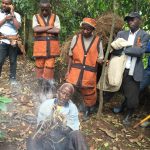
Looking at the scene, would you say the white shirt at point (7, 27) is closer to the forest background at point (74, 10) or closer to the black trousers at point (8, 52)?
the black trousers at point (8, 52)

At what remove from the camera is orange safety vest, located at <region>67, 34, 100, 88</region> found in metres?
6.79

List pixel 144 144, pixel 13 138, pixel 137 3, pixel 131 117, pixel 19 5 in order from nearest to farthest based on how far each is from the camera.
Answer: pixel 13 138 < pixel 144 144 < pixel 131 117 < pixel 137 3 < pixel 19 5

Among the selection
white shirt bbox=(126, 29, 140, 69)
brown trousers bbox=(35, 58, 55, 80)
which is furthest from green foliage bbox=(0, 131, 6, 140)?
white shirt bbox=(126, 29, 140, 69)

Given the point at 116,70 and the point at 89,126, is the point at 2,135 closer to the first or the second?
the point at 89,126

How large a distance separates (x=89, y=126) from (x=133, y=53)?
1.54m

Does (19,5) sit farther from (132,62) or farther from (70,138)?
(70,138)

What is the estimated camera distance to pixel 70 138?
5453 mm

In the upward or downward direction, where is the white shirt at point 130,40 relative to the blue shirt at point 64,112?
upward

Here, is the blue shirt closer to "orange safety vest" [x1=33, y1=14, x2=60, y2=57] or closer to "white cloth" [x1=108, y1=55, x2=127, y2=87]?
A: "white cloth" [x1=108, y1=55, x2=127, y2=87]

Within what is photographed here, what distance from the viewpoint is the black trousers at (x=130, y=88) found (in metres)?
6.84

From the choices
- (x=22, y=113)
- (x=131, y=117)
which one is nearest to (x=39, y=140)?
(x=22, y=113)

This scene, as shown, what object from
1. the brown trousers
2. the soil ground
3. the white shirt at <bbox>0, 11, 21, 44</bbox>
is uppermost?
the white shirt at <bbox>0, 11, 21, 44</bbox>

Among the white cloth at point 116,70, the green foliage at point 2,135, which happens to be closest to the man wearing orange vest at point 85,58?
the white cloth at point 116,70

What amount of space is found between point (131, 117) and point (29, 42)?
3.86 meters
